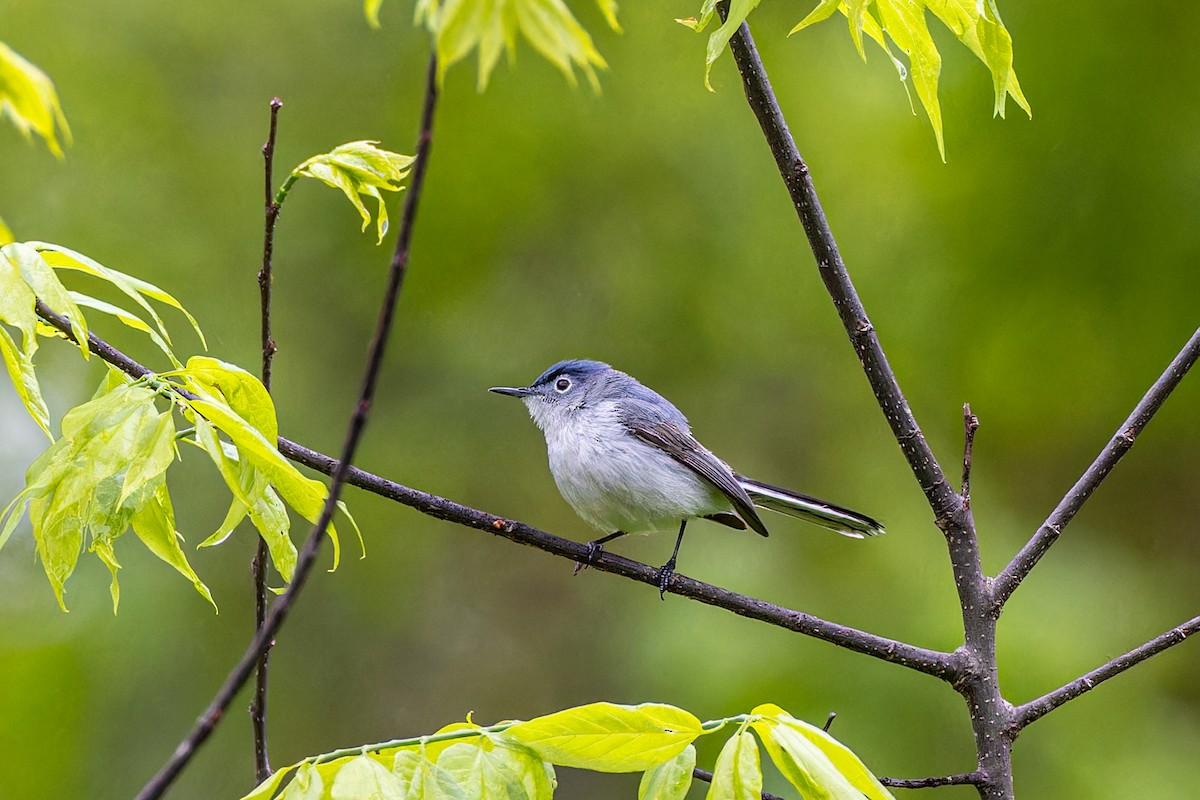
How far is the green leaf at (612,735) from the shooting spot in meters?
1.69

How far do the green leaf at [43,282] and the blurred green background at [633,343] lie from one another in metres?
3.89

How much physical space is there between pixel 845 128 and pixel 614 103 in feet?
4.38

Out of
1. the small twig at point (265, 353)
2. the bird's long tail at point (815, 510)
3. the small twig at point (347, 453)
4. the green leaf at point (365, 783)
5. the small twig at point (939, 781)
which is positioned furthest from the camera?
the bird's long tail at point (815, 510)

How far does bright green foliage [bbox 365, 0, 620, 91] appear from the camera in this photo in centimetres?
120

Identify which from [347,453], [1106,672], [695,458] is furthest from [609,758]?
[695,458]

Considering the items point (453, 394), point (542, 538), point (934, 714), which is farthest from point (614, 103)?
point (542, 538)

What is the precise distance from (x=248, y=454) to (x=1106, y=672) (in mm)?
1654

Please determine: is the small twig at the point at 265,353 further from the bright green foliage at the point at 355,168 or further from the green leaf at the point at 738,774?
the green leaf at the point at 738,774

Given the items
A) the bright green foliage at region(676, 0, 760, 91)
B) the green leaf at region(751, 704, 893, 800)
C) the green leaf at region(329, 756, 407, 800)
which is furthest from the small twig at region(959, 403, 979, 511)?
the green leaf at region(329, 756, 407, 800)

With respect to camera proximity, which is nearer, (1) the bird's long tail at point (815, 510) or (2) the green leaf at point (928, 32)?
(2) the green leaf at point (928, 32)

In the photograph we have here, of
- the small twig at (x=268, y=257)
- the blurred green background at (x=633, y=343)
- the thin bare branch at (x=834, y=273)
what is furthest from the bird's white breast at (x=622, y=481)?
the small twig at (x=268, y=257)

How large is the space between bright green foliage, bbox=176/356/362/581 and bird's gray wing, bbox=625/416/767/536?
6.87 feet

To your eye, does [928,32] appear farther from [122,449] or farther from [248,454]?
[122,449]

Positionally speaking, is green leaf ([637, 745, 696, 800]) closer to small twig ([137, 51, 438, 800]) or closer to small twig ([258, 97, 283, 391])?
small twig ([137, 51, 438, 800])
